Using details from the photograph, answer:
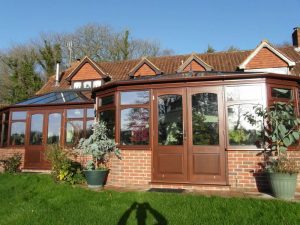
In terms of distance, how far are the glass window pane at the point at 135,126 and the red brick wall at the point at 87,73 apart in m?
9.54

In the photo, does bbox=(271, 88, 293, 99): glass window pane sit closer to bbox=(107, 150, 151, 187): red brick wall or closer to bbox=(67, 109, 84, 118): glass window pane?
bbox=(107, 150, 151, 187): red brick wall

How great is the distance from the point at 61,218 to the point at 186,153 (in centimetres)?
390

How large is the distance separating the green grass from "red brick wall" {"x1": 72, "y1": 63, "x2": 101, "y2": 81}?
1133 centimetres

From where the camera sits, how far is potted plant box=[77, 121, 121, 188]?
325 inches

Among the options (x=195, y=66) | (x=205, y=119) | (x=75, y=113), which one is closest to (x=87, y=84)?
(x=75, y=113)

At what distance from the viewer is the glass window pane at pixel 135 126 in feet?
28.6

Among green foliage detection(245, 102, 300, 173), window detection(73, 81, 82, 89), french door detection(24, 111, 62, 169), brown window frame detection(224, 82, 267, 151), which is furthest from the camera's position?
window detection(73, 81, 82, 89)

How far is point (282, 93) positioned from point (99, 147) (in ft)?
17.9

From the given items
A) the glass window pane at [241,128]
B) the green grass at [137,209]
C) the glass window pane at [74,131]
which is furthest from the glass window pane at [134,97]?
the glass window pane at [74,131]

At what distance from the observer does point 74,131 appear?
14.3 m

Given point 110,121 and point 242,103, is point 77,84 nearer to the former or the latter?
point 110,121

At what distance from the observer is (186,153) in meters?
8.17

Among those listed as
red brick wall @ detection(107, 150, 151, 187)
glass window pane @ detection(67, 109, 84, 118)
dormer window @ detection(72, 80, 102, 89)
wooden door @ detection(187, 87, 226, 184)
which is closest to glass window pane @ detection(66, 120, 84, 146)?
glass window pane @ detection(67, 109, 84, 118)

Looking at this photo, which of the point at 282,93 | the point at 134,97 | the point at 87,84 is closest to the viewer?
the point at 282,93
